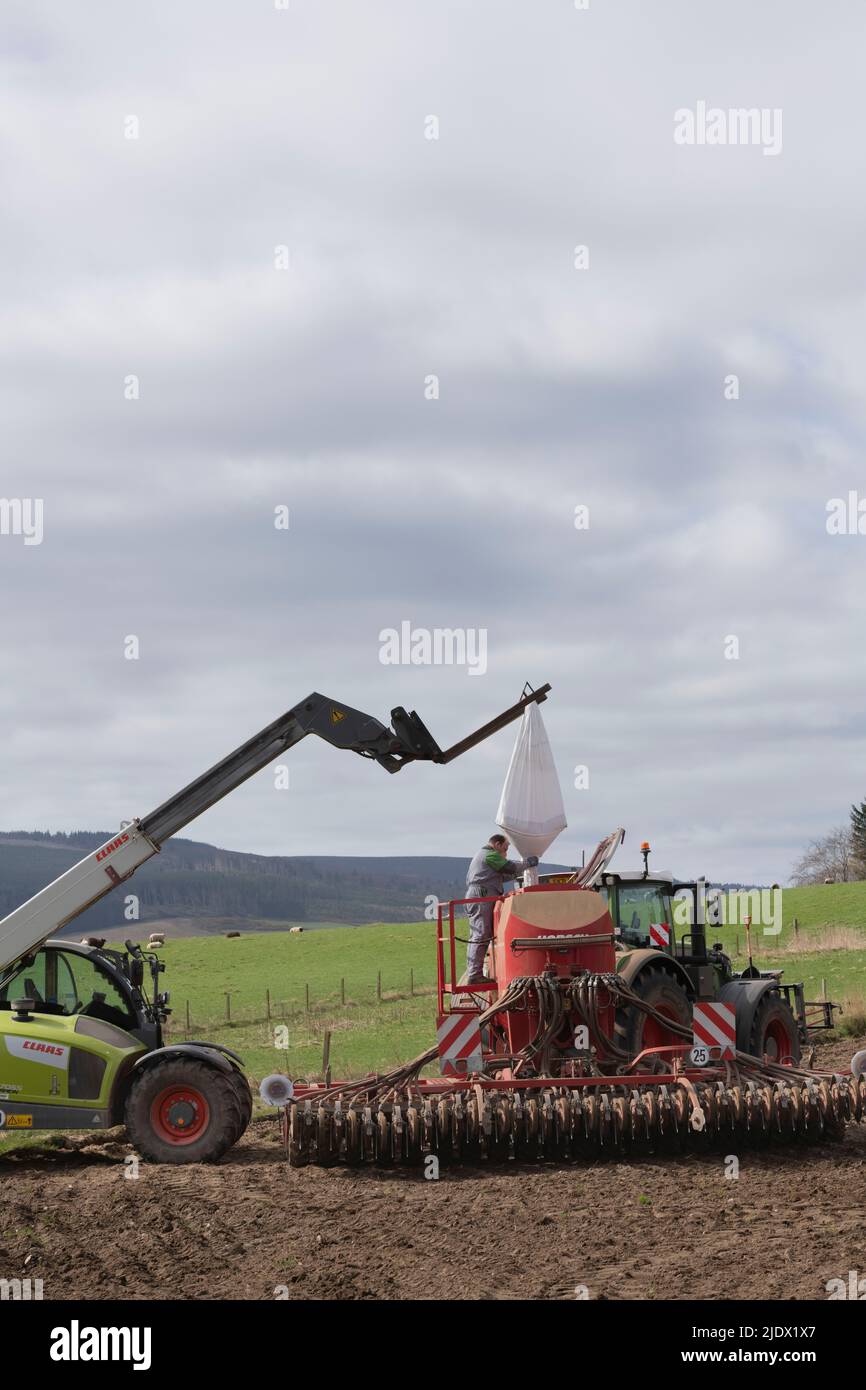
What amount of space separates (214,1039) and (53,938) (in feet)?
72.0

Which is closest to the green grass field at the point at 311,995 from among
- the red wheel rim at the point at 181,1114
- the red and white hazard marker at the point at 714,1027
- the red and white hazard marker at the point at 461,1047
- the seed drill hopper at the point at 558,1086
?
the red wheel rim at the point at 181,1114

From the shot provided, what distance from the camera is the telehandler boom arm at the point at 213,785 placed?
14.3 m

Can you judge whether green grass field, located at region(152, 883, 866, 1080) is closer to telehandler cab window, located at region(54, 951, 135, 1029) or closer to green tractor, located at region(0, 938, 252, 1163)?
telehandler cab window, located at region(54, 951, 135, 1029)

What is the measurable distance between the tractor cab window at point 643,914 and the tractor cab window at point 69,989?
5766mm

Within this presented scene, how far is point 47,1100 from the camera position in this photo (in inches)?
543

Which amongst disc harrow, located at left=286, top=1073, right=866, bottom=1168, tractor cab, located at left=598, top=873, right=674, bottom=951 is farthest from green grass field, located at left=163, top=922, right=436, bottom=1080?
disc harrow, located at left=286, top=1073, right=866, bottom=1168

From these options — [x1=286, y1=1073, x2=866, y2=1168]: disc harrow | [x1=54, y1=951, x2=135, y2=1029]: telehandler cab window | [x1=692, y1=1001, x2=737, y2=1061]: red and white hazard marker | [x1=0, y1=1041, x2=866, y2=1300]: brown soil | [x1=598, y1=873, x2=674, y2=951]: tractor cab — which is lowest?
[x1=0, y1=1041, x2=866, y2=1300]: brown soil

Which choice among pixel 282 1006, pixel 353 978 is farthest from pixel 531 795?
pixel 353 978

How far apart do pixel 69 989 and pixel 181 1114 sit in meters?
1.69

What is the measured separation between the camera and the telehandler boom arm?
14312mm

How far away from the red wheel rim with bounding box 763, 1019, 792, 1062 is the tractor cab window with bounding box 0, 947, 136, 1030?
732cm

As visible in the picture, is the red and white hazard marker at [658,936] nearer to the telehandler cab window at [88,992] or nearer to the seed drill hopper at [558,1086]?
the seed drill hopper at [558,1086]
